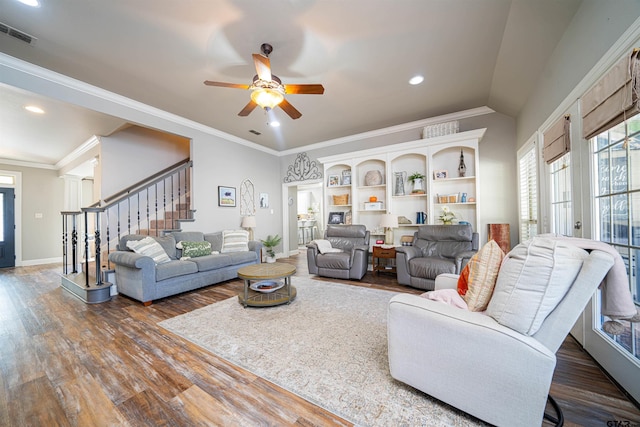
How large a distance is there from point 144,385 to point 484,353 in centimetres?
206

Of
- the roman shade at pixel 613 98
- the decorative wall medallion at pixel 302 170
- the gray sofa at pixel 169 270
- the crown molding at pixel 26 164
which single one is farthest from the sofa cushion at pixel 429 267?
the crown molding at pixel 26 164

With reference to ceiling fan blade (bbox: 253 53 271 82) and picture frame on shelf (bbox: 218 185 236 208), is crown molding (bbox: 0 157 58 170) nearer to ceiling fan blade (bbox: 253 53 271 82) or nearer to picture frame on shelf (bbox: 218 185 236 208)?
picture frame on shelf (bbox: 218 185 236 208)

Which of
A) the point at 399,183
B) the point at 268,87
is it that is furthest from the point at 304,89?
the point at 399,183

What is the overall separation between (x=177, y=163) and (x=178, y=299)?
11.7ft

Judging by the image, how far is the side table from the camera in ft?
13.5

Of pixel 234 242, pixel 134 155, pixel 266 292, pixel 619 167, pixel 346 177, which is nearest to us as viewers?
pixel 619 167

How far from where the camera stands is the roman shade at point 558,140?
A: 2023 mm

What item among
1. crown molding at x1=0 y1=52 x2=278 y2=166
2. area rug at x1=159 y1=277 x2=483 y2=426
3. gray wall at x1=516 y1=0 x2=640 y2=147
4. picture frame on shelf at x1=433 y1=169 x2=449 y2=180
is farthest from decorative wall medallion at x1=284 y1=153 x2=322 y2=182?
gray wall at x1=516 y1=0 x2=640 y2=147

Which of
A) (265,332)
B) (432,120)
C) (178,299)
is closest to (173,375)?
(265,332)

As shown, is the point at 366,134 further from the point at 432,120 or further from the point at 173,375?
the point at 173,375

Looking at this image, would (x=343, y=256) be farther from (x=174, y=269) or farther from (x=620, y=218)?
(x=620, y=218)

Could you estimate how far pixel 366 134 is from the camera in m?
5.19

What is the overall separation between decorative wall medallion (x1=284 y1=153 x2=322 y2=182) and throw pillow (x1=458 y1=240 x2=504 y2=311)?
4.66 metres

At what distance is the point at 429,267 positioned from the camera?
330cm
